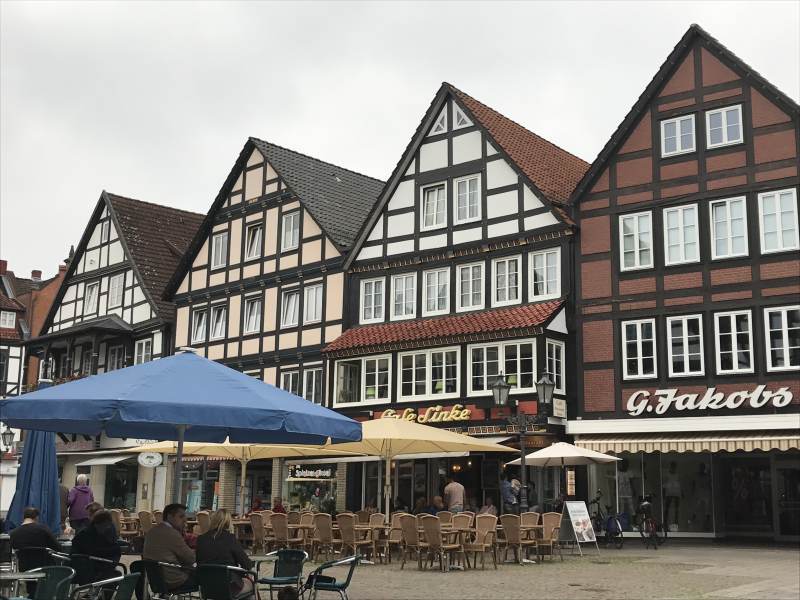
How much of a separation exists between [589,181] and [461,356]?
5941 mm

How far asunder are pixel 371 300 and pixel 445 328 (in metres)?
4.11

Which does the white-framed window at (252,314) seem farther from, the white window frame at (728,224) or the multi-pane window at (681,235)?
the white window frame at (728,224)

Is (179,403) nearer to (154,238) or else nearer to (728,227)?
(728,227)

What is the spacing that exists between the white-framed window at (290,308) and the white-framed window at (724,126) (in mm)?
14643

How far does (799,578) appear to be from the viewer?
16.4m

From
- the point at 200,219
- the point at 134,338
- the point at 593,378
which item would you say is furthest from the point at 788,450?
the point at 200,219

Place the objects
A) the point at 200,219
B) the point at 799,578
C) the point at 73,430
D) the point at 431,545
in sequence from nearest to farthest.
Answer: the point at 73,430
the point at 799,578
the point at 431,545
the point at 200,219

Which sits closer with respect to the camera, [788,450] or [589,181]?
[788,450]

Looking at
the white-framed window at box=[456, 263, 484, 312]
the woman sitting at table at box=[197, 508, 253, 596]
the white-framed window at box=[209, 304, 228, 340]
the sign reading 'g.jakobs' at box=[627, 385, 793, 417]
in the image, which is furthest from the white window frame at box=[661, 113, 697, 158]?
the woman sitting at table at box=[197, 508, 253, 596]

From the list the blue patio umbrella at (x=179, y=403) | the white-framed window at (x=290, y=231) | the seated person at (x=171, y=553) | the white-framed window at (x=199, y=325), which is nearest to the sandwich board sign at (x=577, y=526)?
the blue patio umbrella at (x=179, y=403)

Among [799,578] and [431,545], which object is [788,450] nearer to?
[799,578]

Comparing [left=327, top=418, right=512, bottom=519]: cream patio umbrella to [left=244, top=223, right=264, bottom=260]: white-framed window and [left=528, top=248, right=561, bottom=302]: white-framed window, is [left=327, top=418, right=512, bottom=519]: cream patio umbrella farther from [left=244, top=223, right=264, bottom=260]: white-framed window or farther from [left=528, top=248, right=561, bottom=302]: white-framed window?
[left=244, top=223, right=264, bottom=260]: white-framed window

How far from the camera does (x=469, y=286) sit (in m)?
30.0

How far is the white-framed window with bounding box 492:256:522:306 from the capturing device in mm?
28891
